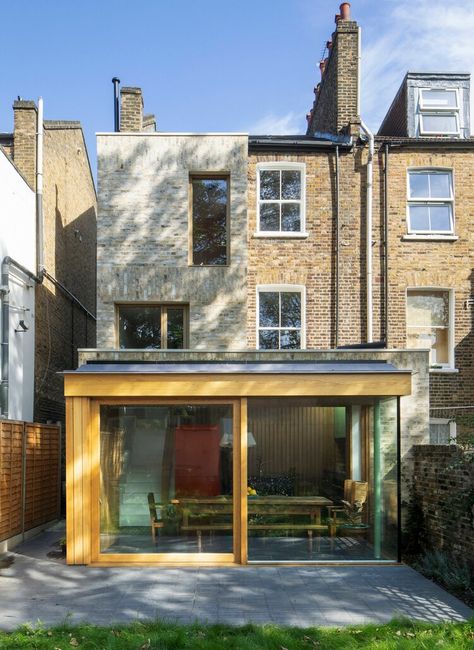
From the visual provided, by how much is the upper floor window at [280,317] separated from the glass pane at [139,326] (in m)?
2.18

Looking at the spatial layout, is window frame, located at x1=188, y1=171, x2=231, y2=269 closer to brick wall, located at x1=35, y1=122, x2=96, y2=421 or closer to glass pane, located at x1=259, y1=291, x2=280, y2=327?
glass pane, located at x1=259, y1=291, x2=280, y2=327

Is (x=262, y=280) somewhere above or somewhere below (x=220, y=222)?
below

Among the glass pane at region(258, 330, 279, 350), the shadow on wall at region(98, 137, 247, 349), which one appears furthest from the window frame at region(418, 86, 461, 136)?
the glass pane at region(258, 330, 279, 350)

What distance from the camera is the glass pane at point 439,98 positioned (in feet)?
54.7

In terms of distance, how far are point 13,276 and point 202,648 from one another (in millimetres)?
8821

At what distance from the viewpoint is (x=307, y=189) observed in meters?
15.0

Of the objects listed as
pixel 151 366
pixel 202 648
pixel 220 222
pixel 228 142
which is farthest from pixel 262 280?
pixel 202 648

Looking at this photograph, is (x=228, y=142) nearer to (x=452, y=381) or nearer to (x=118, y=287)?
(x=118, y=287)

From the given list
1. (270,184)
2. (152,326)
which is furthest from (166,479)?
(270,184)

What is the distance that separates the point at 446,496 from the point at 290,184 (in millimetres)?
7914

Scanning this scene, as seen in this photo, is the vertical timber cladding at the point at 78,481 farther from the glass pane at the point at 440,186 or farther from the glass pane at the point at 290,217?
the glass pane at the point at 440,186

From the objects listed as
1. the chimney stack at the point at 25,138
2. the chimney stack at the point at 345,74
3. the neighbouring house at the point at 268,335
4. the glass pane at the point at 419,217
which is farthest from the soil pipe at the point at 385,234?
the chimney stack at the point at 25,138

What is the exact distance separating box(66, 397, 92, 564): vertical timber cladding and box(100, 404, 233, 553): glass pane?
24cm

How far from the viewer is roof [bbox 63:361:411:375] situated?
34.5 ft
